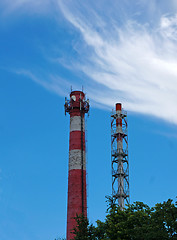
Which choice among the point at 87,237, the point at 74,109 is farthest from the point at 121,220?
the point at 74,109

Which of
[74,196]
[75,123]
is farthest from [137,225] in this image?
[75,123]

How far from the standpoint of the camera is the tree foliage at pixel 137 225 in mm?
39125

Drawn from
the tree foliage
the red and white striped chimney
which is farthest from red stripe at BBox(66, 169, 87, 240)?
the tree foliage

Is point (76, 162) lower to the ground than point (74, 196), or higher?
higher

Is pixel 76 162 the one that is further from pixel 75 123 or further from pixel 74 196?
pixel 75 123

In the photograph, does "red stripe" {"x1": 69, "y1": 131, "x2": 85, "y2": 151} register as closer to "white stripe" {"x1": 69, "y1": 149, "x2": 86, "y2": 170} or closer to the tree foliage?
"white stripe" {"x1": 69, "y1": 149, "x2": 86, "y2": 170}

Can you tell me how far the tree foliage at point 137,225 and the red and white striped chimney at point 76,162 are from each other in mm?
16220

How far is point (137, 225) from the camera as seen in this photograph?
4338 centimetres

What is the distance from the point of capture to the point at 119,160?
78.9 metres

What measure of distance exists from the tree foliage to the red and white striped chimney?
53.2 feet

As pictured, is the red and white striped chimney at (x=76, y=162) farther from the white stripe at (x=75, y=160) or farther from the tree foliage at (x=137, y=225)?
the tree foliage at (x=137, y=225)

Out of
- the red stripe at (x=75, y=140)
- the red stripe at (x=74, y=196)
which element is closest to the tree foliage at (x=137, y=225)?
the red stripe at (x=74, y=196)

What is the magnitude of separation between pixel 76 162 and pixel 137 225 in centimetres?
2569

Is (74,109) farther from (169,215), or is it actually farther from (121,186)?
(169,215)
